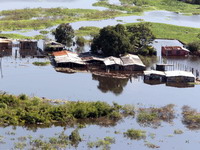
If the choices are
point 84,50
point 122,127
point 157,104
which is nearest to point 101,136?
Result: point 122,127

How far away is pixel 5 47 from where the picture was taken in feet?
176

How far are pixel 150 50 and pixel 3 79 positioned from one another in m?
17.1

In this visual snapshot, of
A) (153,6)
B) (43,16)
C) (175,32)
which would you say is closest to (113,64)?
(175,32)

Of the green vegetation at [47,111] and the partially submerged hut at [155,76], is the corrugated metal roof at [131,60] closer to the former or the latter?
the partially submerged hut at [155,76]

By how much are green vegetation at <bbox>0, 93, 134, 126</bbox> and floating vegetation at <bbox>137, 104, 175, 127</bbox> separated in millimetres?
1669

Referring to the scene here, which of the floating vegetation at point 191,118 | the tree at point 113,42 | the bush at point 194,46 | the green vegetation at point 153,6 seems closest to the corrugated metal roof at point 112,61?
the tree at point 113,42

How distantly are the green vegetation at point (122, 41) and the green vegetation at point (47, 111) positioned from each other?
45.2ft

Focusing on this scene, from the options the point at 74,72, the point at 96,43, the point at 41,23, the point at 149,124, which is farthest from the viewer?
the point at 41,23

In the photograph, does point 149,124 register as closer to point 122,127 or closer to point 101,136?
point 122,127

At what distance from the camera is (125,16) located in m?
75.5

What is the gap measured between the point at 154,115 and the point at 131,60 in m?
13.3

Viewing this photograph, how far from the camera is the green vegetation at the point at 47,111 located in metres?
33.2

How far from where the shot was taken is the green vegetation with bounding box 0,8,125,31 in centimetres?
6462

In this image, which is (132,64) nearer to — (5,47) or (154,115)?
(154,115)
